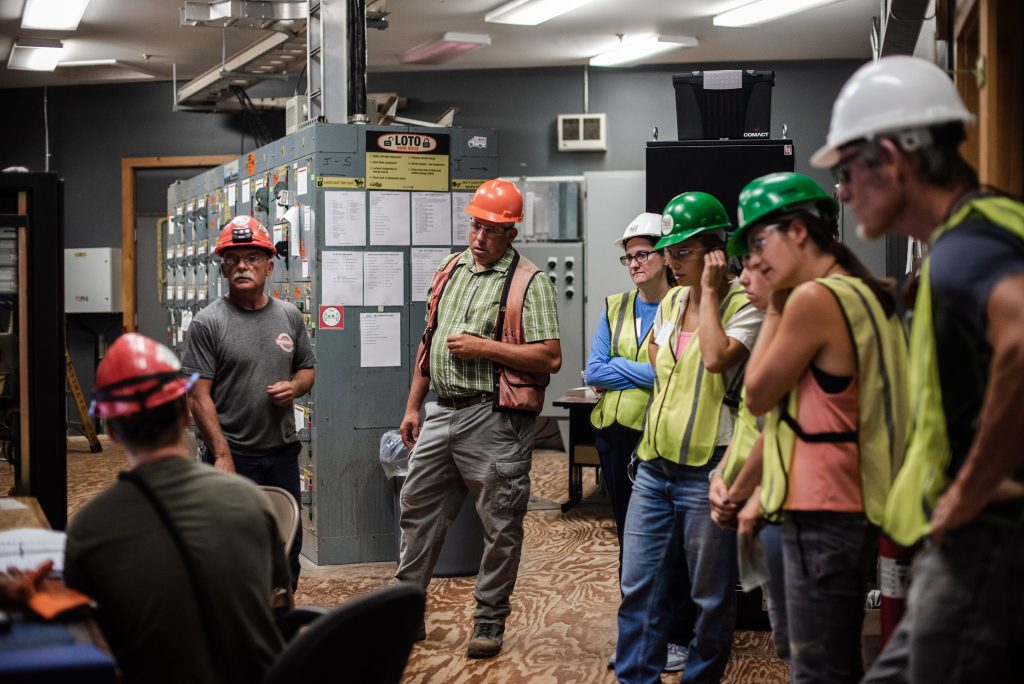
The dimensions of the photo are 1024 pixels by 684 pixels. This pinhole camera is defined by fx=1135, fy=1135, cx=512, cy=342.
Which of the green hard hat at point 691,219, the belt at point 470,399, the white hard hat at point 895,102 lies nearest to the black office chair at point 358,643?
the white hard hat at point 895,102

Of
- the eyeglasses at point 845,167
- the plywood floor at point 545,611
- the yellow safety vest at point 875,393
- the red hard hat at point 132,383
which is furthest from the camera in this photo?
the plywood floor at point 545,611

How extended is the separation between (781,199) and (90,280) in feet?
32.0

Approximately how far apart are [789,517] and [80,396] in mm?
9346

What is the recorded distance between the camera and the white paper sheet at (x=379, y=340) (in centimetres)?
566

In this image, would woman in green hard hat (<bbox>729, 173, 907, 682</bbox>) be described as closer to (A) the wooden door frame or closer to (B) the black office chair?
(B) the black office chair

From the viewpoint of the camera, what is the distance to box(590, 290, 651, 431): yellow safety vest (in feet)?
13.7

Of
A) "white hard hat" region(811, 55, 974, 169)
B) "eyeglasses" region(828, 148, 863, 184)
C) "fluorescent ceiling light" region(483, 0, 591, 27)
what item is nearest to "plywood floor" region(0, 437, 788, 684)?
"eyeglasses" region(828, 148, 863, 184)

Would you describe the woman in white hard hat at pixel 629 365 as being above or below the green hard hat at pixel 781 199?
below

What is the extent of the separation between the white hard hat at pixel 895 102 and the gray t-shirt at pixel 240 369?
274 cm

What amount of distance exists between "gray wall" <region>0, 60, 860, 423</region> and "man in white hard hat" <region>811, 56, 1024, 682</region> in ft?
27.4

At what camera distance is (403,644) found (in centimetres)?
211

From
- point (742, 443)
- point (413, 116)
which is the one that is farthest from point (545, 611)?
point (413, 116)

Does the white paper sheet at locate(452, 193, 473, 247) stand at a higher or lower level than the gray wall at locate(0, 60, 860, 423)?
lower

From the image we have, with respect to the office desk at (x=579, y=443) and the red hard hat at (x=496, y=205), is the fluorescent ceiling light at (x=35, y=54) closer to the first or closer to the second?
the office desk at (x=579, y=443)
